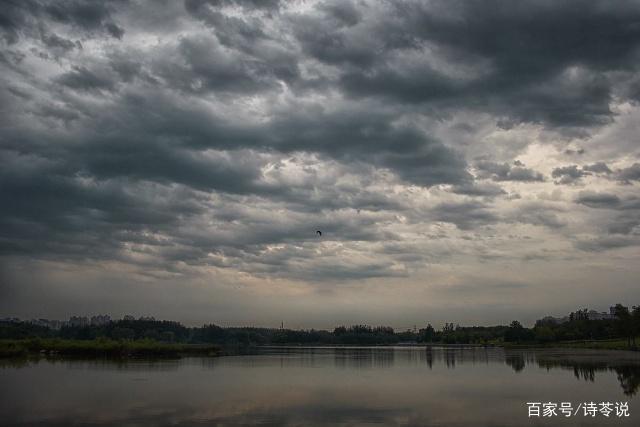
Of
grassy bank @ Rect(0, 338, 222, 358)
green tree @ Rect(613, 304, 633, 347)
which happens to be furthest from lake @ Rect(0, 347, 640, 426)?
green tree @ Rect(613, 304, 633, 347)

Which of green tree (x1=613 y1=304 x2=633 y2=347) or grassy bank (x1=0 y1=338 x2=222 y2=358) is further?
green tree (x1=613 y1=304 x2=633 y2=347)

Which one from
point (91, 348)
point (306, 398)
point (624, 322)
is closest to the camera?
point (306, 398)

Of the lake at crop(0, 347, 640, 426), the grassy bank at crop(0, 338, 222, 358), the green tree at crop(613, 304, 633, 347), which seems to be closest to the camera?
the lake at crop(0, 347, 640, 426)

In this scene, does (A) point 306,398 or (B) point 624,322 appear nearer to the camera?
(A) point 306,398

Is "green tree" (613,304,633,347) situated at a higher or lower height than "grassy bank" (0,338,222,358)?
higher

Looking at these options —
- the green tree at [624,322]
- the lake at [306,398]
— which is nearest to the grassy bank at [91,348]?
the lake at [306,398]

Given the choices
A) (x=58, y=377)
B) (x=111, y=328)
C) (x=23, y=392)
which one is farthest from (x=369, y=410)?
(x=111, y=328)

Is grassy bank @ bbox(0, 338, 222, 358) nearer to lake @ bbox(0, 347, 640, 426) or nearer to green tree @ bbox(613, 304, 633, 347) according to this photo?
lake @ bbox(0, 347, 640, 426)

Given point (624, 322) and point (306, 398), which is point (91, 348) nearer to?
point (306, 398)

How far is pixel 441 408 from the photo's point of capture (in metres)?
31.7

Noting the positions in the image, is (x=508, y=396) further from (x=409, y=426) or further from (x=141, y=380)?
(x=141, y=380)

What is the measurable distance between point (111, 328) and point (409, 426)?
6590 inches

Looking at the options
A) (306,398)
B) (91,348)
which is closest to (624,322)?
(306,398)

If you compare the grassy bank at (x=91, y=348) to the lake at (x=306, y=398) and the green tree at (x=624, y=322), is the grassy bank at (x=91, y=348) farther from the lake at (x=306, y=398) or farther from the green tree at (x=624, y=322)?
the green tree at (x=624, y=322)
